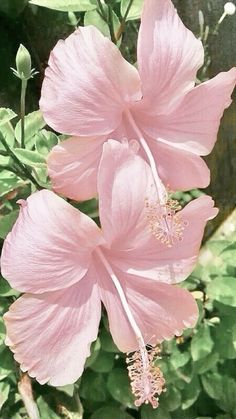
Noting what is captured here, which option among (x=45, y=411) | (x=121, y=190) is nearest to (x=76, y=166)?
(x=121, y=190)

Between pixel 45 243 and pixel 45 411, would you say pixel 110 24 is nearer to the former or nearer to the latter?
pixel 45 243

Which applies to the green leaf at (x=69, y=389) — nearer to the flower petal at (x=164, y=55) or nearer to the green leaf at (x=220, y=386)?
the green leaf at (x=220, y=386)

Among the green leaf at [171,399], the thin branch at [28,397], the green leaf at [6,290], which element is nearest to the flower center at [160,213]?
the green leaf at [6,290]

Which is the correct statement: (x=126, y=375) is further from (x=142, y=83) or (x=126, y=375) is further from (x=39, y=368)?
(x=142, y=83)

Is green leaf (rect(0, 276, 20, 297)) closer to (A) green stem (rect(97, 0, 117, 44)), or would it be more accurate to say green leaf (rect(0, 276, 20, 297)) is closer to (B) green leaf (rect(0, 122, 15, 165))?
(B) green leaf (rect(0, 122, 15, 165))

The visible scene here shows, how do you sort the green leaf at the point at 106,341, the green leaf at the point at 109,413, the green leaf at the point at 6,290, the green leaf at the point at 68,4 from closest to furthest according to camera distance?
the green leaf at the point at 68,4, the green leaf at the point at 6,290, the green leaf at the point at 106,341, the green leaf at the point at 109,413
